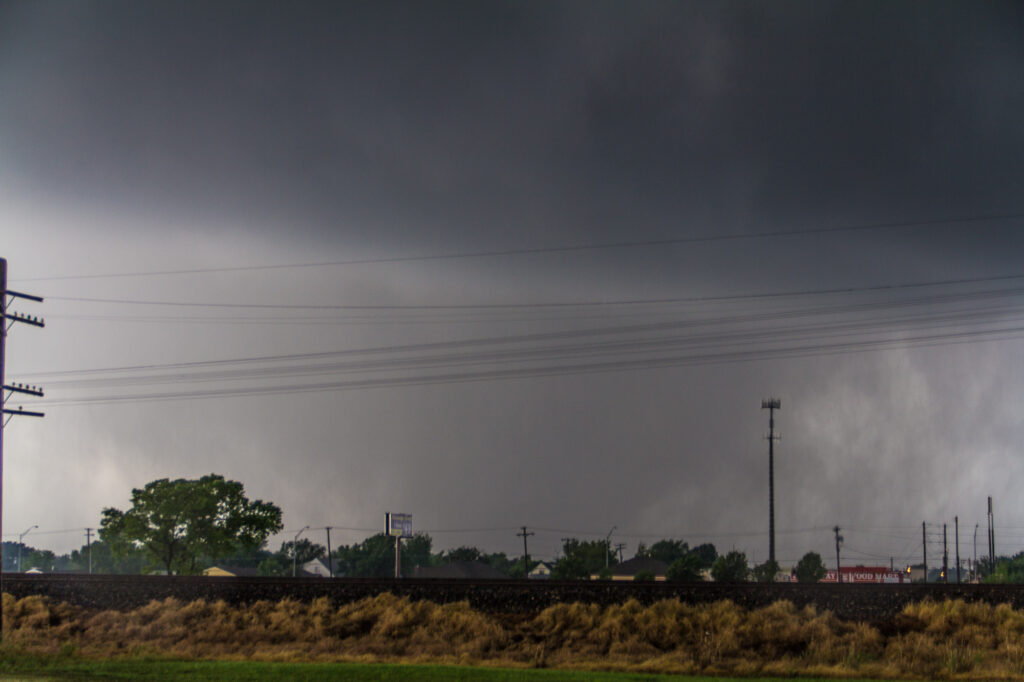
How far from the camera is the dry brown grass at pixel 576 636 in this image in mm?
28359

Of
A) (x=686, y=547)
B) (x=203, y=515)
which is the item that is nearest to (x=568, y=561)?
(x=203, y=515)

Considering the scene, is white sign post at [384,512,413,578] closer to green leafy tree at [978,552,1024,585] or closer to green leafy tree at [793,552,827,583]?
green leafy tree at [793,552,827,583]

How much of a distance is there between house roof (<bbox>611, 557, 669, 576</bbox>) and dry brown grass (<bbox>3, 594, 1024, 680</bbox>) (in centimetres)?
7378

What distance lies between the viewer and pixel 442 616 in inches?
1361

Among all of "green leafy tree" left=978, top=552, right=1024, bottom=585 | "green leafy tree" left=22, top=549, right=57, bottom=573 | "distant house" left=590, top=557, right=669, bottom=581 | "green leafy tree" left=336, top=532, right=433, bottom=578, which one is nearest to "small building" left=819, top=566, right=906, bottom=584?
"green leafy tree" left=978, top=552, right=1024, bottom=585

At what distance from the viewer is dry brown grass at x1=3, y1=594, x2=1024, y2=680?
28359mm

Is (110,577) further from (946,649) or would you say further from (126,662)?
(946,649)

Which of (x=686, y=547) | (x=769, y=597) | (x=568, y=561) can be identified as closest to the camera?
(x=769, y=597)

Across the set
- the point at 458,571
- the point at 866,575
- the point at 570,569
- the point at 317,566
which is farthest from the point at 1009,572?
the point at 317,566

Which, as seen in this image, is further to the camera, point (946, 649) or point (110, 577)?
point (110, 577)

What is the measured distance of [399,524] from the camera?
6606 centimetres

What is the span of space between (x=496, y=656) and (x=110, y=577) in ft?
61.8

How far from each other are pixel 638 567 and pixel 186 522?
54.2 meters

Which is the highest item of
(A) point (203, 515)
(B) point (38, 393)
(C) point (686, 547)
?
(B) point (38, 393)
